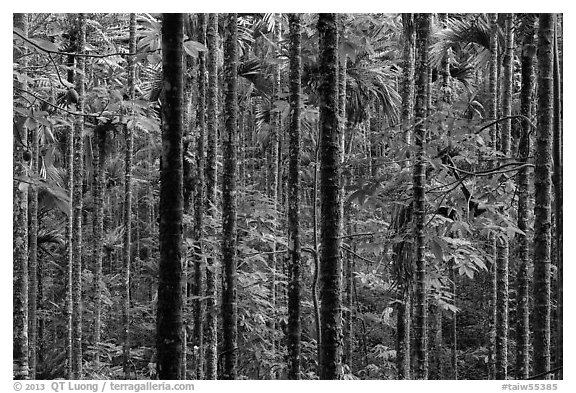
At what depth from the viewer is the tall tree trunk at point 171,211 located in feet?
12.5

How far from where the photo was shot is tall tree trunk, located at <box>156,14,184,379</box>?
12.5 ft

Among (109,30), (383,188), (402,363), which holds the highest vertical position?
(109,30)

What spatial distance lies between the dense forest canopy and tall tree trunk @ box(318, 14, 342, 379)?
16mm

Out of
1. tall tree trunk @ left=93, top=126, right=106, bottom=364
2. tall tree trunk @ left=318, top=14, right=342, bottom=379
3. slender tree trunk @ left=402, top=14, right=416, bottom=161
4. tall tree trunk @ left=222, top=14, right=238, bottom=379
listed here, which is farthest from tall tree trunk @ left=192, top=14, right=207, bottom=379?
tall tree trunk @ left=318, top=14, right=342, bottom=379

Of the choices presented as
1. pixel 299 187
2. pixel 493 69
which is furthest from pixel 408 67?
pixel 299 187

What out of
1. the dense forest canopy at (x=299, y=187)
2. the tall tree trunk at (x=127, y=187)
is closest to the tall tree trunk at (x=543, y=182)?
the dense forest canopy at (x=299, y=187)

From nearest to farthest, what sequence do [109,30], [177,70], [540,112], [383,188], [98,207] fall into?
[177,70]
[540,112]
[383,188]
[98,207]
[109,30]

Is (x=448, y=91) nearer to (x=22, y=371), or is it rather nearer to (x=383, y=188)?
(x=383, y=188)

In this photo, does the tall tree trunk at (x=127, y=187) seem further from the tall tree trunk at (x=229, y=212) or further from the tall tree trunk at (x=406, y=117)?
the tall tree trunk at (x=406, y=117)

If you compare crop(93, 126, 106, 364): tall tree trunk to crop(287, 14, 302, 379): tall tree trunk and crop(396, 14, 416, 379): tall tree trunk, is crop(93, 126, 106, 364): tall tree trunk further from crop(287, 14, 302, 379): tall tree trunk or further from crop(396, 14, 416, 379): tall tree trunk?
crop(396, 14, 416, 379): tall tree trunk

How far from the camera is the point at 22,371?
7668 mm

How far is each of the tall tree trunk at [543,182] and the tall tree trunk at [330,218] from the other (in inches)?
62.1

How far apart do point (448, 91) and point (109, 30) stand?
21.8 ft

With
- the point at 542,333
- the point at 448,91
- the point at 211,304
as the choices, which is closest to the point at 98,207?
the point at 211,304
